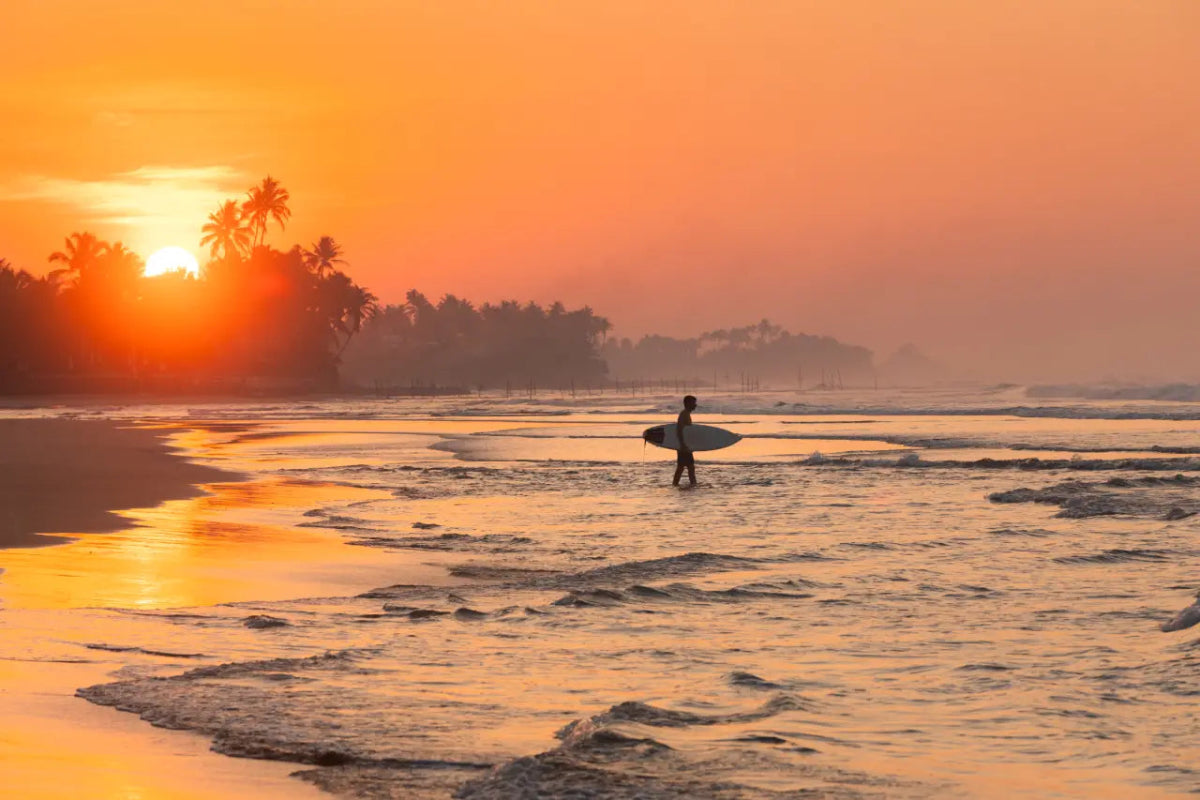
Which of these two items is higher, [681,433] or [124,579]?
[681,433]

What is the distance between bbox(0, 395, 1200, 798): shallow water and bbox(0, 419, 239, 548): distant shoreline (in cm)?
112

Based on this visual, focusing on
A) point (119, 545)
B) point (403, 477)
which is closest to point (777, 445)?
point (403, 477)

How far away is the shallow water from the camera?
20.1ft

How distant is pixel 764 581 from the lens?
39.4 feet

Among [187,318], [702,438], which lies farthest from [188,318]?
[702,438]

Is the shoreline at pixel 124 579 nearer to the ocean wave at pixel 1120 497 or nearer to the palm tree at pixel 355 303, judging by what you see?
the ocean wave at pixel 1120 497

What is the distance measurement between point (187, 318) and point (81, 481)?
11860 cm

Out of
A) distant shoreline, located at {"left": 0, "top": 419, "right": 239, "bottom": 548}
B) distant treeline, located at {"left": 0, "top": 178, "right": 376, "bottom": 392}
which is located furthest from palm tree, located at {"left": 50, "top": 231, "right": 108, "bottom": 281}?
distant shoreline, located at {"left": 0, "top": 419, "right": 239, "bottom": 548}

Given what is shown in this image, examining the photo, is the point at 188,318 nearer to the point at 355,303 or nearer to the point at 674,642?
the point at 355,303

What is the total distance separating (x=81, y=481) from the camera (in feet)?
79.2

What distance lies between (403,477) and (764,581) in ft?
52.4

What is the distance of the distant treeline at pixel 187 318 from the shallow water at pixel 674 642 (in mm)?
100201

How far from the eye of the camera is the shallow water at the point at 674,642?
612 centimetres

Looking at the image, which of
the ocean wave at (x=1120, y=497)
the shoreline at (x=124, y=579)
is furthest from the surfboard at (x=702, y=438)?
the shoreline at (x=124, y=579)
